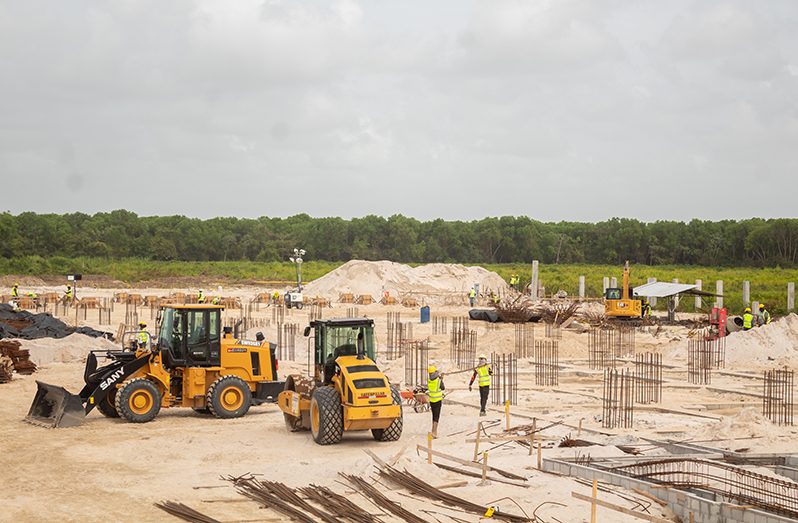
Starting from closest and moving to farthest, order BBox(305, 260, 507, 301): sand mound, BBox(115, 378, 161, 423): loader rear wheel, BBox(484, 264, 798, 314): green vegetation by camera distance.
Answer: BBox(115, 378, 161, 423): loader rear wheel → BBox(484, 264, 798, 314): green vegetation → BBox(305, 260, 507, 301): sand mound

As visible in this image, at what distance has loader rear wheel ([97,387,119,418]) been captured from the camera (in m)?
18.7

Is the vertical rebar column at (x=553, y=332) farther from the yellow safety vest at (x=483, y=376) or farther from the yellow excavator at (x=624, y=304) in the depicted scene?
the yellow safety vest at (x=483, y=376)

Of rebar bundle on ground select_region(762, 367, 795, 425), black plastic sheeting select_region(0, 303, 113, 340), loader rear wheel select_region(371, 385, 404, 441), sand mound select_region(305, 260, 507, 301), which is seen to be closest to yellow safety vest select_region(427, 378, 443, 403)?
loader rear wheel select_region(371, 385, 404, 441)

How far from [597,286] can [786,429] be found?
55.1 metres

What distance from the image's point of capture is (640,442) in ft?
51.2

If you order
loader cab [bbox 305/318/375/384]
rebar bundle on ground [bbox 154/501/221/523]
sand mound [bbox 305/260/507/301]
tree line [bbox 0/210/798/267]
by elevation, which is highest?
tree line [bbox 0/210/798/267]

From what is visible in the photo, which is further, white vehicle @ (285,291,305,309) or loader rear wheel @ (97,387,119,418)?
white vehicle @ (285,291,305,309)

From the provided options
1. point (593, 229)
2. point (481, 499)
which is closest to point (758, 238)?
point (593, 229)

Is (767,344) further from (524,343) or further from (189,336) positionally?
(189,336)

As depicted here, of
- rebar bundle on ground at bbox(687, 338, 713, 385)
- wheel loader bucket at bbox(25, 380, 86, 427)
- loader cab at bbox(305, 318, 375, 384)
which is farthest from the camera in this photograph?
rebar bundle on ground at bbox(687, 338, 713, 385)

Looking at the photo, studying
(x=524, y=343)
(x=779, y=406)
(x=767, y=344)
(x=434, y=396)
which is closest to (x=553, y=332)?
(x=524, y=343)

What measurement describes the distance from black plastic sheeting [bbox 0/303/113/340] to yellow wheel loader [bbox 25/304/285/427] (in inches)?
572

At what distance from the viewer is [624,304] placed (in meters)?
43.8

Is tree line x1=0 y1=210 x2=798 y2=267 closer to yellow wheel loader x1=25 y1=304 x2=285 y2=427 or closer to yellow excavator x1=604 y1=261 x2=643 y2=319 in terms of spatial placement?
yellow excavator x1=604 y1=261 x2=643 y2=319
